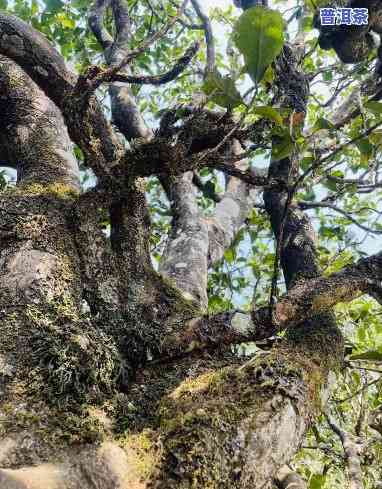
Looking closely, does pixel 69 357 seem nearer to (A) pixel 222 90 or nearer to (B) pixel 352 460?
(A) pixel 222 90

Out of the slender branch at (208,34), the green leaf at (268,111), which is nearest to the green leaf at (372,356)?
the green leaf at (268,111)

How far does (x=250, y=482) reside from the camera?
88cm

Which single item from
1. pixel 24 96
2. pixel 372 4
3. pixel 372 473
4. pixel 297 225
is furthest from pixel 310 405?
pixel 372 473

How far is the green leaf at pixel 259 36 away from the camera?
3.70ft

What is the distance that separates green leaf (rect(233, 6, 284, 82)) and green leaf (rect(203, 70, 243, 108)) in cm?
8

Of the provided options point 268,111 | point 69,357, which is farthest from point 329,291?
point 69,357

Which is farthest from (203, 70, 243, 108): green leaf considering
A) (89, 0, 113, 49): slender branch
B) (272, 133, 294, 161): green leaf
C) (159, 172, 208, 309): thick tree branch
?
(89, 0, 113, 49): slender branch

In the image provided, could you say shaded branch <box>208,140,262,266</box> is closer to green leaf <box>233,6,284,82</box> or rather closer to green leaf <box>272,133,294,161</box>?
green leaf <box>272,133,294,161</box>

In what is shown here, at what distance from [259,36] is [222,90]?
17cm

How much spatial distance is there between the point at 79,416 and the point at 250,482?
0.40m

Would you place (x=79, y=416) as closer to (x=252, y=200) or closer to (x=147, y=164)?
(x=147, y=164)

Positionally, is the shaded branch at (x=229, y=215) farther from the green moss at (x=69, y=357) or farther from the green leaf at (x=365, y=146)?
the green moss at (x=69, y=357)

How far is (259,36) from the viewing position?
1135 millimetres

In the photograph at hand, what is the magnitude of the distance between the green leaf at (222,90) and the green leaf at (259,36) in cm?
8
